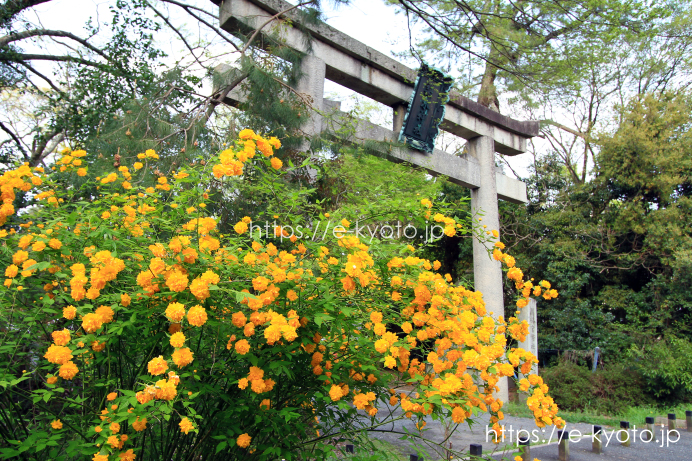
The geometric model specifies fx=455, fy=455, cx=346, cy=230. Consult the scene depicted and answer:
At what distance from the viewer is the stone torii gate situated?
479 cm

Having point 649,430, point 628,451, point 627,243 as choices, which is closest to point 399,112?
point 628,451

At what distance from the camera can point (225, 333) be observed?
1.47 meters

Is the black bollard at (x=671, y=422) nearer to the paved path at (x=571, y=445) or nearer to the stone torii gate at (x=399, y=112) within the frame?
the paved path at (x=571, y=445)

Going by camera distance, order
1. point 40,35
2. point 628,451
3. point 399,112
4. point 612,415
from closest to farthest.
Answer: point 628,451, point 40,35, point 399,112, point 612,415

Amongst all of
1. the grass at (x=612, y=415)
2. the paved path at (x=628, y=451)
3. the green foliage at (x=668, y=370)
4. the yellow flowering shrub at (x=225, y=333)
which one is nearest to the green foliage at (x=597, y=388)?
the grass at (x=612, y=415)

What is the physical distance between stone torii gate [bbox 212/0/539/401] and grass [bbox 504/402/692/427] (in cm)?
35

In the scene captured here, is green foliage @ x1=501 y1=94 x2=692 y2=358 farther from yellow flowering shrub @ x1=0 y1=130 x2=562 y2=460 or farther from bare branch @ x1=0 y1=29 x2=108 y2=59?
bare branch @ x1=0 y1=29 x2=108 y2=59

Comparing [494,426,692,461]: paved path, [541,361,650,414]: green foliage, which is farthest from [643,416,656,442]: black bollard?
[541,361,650,414]: green foliage

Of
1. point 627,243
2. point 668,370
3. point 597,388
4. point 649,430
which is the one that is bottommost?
point 649,430

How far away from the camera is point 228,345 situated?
4.82 feet

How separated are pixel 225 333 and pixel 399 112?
5.64 meters

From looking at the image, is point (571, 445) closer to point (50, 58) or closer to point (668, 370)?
point (668, 370)

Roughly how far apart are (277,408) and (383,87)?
211 inches

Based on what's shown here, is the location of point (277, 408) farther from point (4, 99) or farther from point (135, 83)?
point (4, 99)
